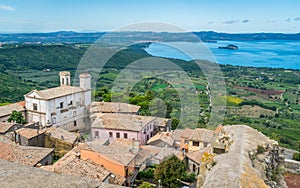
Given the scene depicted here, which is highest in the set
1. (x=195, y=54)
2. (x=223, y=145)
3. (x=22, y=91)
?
(x=195, y=54)

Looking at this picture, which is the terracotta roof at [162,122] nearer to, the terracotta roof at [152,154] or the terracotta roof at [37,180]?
the terracotta roof at [152,154]

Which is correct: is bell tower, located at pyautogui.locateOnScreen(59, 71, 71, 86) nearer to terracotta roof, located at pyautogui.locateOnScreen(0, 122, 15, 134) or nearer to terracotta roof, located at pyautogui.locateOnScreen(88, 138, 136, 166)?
terracotta roof, located at pyautogui.locateOnScreen(0, 122, 15, 134)

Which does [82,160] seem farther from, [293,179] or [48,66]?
[48,66]

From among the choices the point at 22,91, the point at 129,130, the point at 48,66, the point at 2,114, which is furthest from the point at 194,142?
the point at 48,66

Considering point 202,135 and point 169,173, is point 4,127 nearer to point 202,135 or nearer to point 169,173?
point 169,173

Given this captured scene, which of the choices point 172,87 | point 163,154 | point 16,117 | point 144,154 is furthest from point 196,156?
point 172,87

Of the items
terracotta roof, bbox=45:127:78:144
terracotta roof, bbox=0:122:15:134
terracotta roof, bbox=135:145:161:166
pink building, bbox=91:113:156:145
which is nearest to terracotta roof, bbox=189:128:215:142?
terracotta roof, bbox=135:145:161:166

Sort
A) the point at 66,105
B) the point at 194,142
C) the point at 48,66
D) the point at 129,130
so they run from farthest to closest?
the point at 48,66
the point at 66,105
the point at 129,130
the point at 194,142
